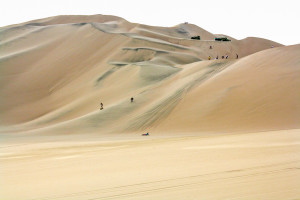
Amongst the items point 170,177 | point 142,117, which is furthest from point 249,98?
point 170,177

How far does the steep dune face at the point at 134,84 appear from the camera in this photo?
2480 cm

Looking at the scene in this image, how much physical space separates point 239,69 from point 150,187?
948 inches

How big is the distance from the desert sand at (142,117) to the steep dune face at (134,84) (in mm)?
120

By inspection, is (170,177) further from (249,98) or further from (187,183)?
(249,98)

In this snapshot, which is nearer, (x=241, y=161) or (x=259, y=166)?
(x=259, y=166)

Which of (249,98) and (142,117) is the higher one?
(249,98)

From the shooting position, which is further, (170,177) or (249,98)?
(249,98)

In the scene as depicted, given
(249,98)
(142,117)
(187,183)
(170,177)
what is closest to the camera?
(187,183)

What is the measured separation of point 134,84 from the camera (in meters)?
36.8

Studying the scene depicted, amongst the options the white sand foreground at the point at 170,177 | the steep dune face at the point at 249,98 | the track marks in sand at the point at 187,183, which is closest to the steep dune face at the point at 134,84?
the steep dune face at the point at 249,98

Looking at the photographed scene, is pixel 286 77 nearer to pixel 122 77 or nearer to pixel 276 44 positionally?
pixel 122 77

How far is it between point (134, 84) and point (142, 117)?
9.31 m

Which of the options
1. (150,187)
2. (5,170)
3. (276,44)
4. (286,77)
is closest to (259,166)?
(150,187)

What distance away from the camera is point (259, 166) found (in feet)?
26.0
